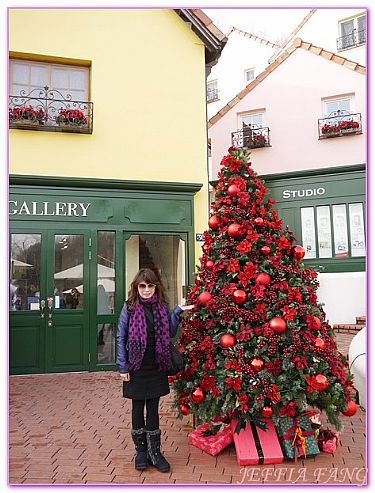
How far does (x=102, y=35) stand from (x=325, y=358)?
741 cm

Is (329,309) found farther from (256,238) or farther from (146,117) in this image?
(256,238)

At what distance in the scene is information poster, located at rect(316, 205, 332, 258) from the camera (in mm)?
11109

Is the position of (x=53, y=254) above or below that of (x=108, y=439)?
above

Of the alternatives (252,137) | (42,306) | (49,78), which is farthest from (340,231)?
A: (49,78)

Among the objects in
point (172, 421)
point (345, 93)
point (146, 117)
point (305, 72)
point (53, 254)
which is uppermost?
point (305, 72)

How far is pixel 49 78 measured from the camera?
857 cm

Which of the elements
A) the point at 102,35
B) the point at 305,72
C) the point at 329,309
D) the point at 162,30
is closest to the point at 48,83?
the point at 102,35

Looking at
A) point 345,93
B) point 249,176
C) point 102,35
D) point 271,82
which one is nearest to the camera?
point 249,176

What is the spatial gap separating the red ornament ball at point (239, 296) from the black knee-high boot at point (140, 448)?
138 centimetres

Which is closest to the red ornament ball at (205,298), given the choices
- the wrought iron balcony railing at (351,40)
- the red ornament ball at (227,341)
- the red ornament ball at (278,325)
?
the red ornament ball at (227,341)

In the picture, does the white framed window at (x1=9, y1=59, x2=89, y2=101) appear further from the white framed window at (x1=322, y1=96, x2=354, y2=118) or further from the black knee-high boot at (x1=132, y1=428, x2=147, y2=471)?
the black knee-high boot at (x1=132, y1=428, x2=147, y2=471)

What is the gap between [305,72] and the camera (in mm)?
12273

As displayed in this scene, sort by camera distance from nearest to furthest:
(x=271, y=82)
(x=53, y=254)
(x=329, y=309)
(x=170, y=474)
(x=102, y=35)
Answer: (x=170, y=474) → (x=53, y=254) → (x=102, y=35) → (x=329, y=309) → (x=271, y=82)

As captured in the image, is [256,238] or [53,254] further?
[53,254]
